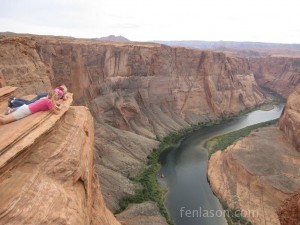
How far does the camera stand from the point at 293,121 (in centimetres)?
4681

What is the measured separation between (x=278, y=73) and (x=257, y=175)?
83898 mm

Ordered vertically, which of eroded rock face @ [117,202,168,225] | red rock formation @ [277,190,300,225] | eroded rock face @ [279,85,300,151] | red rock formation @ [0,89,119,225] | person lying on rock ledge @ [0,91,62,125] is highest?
person lying on rock ledge @ [0,91,62,125]

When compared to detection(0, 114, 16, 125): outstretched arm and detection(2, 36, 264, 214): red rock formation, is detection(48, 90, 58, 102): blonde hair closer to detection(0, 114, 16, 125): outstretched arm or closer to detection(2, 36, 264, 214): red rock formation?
detection(0, 114, 16, 125): outstretched arm

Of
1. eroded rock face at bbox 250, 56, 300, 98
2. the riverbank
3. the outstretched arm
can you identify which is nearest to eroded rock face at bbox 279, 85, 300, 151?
the riverbank

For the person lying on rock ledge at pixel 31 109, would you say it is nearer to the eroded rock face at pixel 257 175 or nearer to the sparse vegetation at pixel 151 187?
the sparse vegetation at pixel 151 187

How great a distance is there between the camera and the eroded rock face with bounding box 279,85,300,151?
147 ft

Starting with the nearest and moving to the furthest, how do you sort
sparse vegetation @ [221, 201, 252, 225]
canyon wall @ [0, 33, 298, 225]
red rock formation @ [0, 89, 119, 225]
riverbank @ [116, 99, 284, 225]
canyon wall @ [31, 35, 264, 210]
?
red rock formation @ [0, 89, 119, 225] → canyon wall @ [0, 33, 298, 225] → sparse vegetation @ [221, 201, 252, 225] → riverbank @ [116, 99, 284, 225] → canyon wall @ [31, 35, 264, 210]

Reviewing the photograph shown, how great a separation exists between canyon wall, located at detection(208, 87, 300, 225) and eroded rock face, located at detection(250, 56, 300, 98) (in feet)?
188

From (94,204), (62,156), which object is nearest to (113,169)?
(94,204)

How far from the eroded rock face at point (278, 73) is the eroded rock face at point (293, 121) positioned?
5141 cm

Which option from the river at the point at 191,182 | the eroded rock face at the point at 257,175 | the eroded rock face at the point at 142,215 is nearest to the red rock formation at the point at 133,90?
the eroded rock face at the point at 142,215

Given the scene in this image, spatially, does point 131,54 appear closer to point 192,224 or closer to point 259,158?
point 259,158

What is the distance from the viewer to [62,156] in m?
12.1

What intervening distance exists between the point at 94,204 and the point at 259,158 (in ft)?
101
